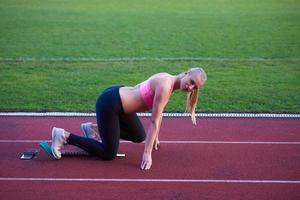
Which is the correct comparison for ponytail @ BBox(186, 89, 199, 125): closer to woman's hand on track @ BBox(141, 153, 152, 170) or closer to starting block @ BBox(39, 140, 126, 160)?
woman's hand on track @ BBox(141, 153, 152, 170)

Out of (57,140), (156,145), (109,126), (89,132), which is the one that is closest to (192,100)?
(156,145)

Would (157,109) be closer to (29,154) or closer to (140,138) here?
(140,138)

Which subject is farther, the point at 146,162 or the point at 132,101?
the point at 132,101

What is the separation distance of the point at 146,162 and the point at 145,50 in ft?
28.9

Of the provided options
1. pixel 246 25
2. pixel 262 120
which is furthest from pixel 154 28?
pixel 262 120

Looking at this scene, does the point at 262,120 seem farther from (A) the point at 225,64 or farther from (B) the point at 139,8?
(B) the point at 139,8

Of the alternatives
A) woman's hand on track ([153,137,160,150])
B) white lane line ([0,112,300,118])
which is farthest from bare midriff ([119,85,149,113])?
white lane line ([0,112,300,118])

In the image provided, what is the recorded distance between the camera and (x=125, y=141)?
7.83 m

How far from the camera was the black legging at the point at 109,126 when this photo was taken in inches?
269

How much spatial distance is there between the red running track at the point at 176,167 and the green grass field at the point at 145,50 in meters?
1.38

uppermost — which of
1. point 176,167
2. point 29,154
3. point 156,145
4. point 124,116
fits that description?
point 124,116

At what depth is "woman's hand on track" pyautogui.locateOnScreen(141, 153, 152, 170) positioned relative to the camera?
263 inches

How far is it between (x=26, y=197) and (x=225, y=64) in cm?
821

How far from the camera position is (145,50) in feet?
50.0
